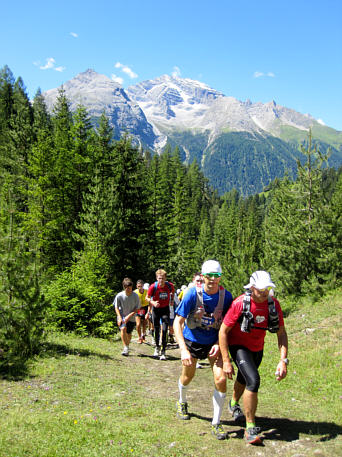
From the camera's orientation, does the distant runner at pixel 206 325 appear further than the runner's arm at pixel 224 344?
Yes

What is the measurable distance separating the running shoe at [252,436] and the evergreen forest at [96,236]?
5.08 m

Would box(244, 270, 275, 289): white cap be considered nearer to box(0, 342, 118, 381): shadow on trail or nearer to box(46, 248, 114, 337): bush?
box(0, 342, 118, 381): shadow on trail

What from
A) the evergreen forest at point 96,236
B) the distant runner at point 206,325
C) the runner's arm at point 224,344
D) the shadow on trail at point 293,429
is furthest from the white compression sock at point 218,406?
the evergreen forest at point 96,236

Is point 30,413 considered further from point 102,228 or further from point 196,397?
point 102,228

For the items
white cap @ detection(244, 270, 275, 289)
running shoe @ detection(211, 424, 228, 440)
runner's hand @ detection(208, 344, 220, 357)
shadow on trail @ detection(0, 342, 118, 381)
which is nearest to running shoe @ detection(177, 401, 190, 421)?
running shoe @ detection(211, 424, 228, 440)

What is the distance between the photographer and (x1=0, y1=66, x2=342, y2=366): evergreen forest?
25.8 feet

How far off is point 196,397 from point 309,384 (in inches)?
109

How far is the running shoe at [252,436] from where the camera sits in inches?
182

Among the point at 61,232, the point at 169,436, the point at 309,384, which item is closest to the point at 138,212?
the point at 61,232

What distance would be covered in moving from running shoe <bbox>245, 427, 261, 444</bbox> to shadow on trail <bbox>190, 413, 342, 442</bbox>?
303mm

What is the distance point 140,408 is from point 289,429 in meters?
2.43

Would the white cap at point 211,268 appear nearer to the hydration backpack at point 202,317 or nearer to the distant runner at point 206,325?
the distant runner at point 206,325

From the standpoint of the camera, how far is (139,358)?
10.2 meters

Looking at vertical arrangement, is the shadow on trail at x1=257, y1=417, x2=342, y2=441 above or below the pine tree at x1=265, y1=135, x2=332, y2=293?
below
